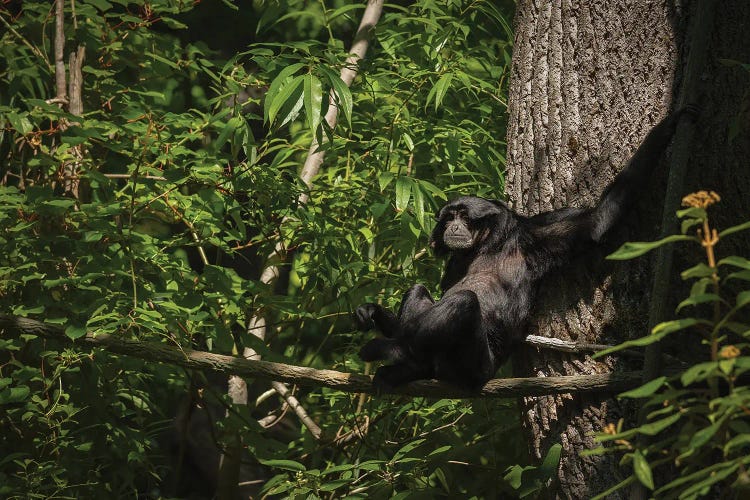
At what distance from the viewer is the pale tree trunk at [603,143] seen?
387cm

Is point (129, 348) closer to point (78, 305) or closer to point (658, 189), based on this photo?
point (78, 305)

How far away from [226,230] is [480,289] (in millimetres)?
1706

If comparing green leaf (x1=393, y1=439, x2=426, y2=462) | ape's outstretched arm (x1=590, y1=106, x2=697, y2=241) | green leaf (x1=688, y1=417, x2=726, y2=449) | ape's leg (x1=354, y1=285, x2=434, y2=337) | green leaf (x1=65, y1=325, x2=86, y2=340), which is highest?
ape's outstretched arm (x1=590, y1=106, x2=697, y2=241)

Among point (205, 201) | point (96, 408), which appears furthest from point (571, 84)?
point (96, 408)

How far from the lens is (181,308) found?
16.7ft

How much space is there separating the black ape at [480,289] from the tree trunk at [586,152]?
0.37 ft

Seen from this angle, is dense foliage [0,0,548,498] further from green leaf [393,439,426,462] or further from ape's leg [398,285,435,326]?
ape's leg [398,285,435,326]

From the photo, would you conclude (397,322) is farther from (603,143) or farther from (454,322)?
(603,143)

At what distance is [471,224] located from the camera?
5.12 m

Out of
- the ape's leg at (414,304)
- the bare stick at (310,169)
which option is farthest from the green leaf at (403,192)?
the bare stick at (310,169)

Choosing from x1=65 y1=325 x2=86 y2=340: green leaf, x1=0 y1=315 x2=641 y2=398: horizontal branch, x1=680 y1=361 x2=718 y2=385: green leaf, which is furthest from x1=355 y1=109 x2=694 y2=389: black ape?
x1=680 y1=361 x2=718 y2=385: green leaf

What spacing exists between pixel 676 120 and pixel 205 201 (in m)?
3.06

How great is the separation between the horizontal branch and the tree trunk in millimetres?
240

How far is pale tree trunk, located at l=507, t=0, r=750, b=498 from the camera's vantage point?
3.87m
